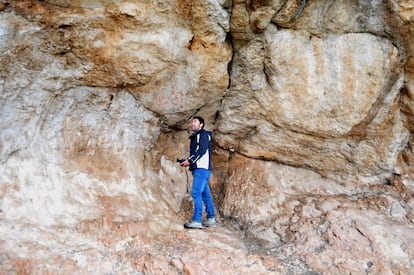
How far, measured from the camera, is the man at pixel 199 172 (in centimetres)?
616

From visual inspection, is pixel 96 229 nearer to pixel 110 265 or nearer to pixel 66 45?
pixel 110 265

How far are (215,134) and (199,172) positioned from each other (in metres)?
1.02

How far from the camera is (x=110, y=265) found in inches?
204

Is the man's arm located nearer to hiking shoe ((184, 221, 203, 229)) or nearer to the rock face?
the rock face

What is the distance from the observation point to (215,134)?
7.11m

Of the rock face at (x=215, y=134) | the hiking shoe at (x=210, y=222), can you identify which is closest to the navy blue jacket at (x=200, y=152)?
the rock face at (x=215, y=134)

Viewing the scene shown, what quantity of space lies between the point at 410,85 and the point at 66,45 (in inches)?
174

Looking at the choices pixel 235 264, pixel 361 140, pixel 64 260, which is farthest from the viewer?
pixel 361 140

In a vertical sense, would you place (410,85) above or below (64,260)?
above

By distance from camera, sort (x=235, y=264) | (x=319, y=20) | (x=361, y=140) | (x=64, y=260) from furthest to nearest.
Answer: (x=361, y=140)
(x=319, y=20)
(x=235, y=264)
(x=64, y=260)

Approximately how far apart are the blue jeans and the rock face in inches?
10.8

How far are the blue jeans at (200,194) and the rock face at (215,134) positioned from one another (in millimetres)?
275

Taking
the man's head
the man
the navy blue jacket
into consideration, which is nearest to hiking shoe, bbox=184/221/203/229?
the man

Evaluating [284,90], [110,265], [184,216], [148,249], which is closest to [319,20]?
[284,90]
